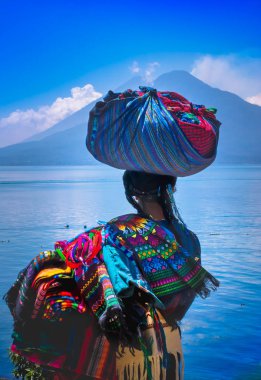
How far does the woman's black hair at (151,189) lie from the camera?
8.34 feet

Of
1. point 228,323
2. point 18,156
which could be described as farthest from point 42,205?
point 18,156

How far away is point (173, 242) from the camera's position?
95.9 inches

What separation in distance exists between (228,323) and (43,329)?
4772mm

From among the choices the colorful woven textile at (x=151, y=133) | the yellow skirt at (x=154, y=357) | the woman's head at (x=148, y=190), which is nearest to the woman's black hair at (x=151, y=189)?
the woman's head at (x=148, y=190)

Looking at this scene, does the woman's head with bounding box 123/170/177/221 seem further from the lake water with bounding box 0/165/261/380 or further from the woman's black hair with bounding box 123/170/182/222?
the lake water with bounding box 0/165/261/380

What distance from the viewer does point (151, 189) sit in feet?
8.36

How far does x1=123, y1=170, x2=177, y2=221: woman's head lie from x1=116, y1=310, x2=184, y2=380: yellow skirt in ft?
1.37

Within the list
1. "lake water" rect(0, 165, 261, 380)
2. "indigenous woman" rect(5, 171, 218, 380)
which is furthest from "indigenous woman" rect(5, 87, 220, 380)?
"lake water" rect(0, 165, 261, 380)

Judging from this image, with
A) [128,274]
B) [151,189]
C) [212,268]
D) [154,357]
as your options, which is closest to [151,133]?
[151,189]

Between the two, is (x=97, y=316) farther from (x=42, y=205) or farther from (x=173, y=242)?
(x=42, y=205)

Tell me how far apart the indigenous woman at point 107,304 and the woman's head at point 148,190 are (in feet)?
0.30

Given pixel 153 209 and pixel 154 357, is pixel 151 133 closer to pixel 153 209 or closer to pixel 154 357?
pixel 153 209

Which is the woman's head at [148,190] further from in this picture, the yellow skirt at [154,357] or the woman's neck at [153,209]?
the yellow skirt at [154,357]

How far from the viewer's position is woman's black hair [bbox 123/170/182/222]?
8.34 ft
